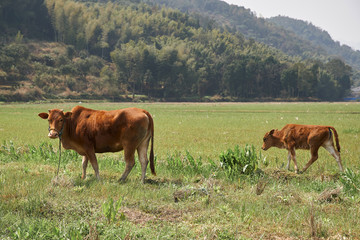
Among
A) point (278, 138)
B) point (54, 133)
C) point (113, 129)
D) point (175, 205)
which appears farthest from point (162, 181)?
point (278, 138)

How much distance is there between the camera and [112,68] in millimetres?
104500

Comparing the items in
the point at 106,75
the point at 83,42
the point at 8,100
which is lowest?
the point at 8,100

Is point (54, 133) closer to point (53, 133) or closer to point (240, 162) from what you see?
point (53, 133)

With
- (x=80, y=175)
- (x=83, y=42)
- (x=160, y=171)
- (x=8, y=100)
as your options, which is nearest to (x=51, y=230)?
(x=80, y=175)

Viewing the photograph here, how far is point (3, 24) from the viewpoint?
9831cm

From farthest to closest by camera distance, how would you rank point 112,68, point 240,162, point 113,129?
point 112,68 < point 240,162 < point 113,129

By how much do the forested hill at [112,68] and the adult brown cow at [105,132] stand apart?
195ft

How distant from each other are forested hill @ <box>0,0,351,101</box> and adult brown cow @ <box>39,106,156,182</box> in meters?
59.6

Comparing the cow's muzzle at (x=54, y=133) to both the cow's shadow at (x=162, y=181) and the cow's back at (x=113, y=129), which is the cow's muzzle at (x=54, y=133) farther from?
the cow's shadow at (x=162, y=181)

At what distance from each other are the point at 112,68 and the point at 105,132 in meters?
101

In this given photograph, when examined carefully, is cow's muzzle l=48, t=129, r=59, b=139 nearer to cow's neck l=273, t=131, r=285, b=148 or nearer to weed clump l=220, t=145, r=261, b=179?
weed clump l=220, t=145, r=261, b=179

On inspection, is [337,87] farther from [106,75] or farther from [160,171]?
[160,171]

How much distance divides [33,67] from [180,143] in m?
76.1

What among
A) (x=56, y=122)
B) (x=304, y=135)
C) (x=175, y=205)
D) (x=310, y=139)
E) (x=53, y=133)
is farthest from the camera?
(x=304, y=135)
